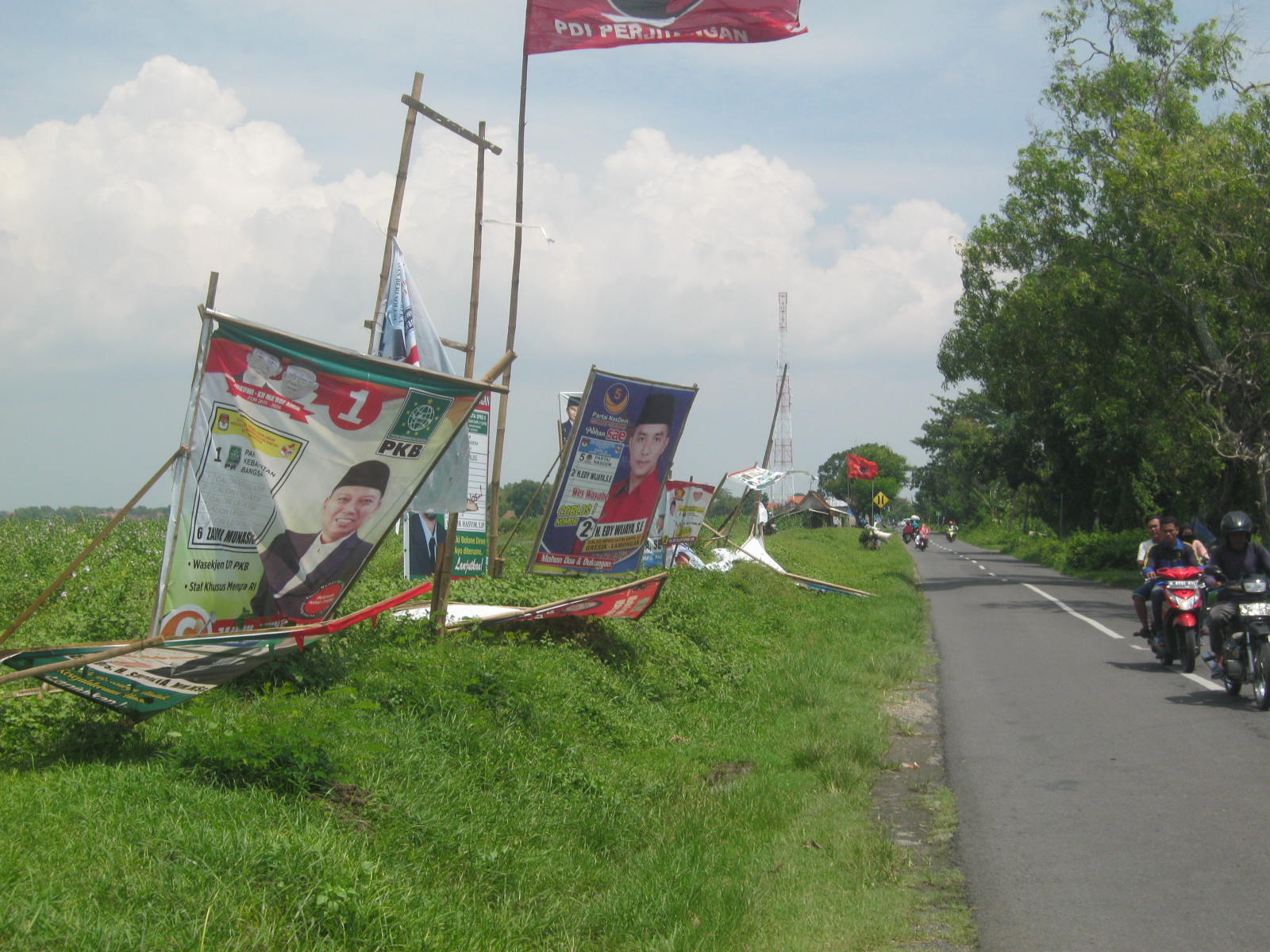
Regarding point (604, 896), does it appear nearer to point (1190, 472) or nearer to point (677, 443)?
point (677, 443)

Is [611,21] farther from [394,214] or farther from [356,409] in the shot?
[356,409]

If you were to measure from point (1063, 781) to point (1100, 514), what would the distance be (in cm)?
4576

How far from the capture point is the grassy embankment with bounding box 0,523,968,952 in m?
3.89

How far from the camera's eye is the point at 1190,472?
28062 millimetres

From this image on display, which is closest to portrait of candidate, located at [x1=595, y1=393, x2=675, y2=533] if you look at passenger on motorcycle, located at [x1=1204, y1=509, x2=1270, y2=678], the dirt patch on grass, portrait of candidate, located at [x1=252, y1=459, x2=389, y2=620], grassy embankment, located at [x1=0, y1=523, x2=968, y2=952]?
grassy embankment, located at [x1=0, y1=523, x2=968, y2=952]

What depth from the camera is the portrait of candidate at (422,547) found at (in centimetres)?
1198

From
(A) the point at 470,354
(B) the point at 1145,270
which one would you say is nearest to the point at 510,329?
(A) the point at 470,354

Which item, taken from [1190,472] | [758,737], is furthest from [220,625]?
[1190,472]

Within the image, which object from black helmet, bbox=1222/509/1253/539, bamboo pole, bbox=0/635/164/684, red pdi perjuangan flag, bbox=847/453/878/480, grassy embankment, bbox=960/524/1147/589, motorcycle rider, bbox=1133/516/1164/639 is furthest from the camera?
red pdi perjuangan flag, bbox=847/453/878/480

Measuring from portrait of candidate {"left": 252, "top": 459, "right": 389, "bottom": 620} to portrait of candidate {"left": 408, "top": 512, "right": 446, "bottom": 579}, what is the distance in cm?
487

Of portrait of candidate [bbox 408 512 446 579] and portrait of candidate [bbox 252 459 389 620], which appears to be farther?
portrait of candidate [bbox 408 512 446 579]

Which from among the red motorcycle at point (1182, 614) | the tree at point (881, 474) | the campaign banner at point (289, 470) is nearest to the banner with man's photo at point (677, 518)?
the red motorcycle at point (1182, 614)

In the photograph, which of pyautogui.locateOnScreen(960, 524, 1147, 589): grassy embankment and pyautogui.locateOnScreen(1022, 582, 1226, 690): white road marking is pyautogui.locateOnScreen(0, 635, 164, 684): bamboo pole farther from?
pyautogui.locateOnScreen(960, 524, 1147, 589): grassy embankment

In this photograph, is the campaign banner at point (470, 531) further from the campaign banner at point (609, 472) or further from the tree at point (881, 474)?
the tree at point (881, 474)
